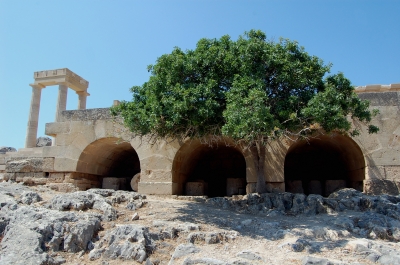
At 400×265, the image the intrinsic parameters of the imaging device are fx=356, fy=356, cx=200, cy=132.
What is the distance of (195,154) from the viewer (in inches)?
506

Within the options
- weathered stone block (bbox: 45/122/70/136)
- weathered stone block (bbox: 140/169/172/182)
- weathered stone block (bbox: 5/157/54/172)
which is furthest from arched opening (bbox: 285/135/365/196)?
weathered stone block (bbox: 5/157/54/172)

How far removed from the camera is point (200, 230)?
6.80 meters

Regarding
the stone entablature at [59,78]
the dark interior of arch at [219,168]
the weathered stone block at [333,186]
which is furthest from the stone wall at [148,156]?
the stone entablature at [59,78]

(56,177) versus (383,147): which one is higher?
(383,147)

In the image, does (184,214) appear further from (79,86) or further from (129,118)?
(79,86)

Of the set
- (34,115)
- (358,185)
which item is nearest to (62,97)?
(34,115)

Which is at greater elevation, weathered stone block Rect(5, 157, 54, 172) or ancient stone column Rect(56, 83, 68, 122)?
ancient stone column Rect(56, 83, 68, 122)

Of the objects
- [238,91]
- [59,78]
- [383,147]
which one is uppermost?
[59,78]

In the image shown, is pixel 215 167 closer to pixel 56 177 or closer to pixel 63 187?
pixel 63 187

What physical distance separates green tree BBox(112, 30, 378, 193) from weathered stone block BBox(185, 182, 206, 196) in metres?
3.54

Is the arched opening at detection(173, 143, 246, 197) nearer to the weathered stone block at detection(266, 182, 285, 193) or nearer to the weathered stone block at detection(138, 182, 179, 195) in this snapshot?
the weathered stone block at detection(138, 182, 179, 195)

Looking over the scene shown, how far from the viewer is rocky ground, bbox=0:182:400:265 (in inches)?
225

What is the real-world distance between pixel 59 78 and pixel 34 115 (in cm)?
263

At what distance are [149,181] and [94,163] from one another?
2.86 meters
